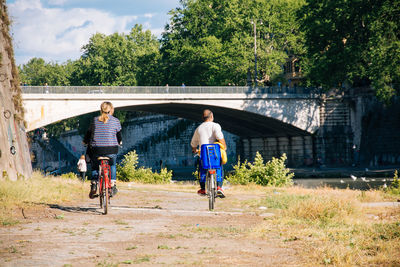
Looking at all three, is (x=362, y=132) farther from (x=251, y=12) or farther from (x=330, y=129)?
(x=251, y=12)

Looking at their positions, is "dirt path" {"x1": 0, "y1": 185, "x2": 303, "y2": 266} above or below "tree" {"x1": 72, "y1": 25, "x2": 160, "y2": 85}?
below

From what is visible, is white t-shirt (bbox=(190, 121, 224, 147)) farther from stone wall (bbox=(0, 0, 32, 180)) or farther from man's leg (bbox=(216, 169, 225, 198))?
stone wall (bbox=(0, 0, 32, 180))

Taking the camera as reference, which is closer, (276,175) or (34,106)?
(276,175)

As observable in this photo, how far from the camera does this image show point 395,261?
5254mm

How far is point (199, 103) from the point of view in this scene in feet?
153

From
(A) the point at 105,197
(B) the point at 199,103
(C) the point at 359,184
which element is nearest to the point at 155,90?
(B) the point at 199,103

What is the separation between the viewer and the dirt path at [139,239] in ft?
17.9

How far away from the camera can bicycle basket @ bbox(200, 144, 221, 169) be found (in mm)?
10078

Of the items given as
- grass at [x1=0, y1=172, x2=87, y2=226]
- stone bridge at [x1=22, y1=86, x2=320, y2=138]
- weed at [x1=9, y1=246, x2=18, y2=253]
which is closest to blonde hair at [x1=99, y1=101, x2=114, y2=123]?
grass at [x1=0, y1=172, x2=87, y2=226]

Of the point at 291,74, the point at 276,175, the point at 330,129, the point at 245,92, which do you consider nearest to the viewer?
the point at 276,175

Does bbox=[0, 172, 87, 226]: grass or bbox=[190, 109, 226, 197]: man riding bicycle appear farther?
bbox=[190, 109, 226, 197]: man riding bicycle

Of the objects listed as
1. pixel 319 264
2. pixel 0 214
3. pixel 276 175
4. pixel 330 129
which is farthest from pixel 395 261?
pixel 330 129

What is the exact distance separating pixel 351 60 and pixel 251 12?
14.0 m

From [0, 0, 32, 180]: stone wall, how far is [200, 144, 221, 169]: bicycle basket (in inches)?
191
